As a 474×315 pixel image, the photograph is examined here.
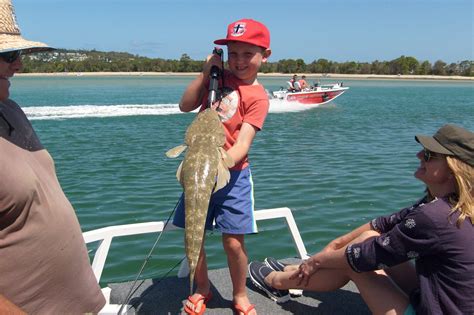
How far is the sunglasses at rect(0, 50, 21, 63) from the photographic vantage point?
2.12m

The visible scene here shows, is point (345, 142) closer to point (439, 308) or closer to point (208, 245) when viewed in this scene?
point (208, 245)

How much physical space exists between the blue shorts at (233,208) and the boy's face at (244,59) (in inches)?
28.1

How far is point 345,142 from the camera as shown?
17.9m

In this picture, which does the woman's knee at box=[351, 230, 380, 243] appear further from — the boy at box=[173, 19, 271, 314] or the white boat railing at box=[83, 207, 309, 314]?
the white boat railing at box=[83, 207, 309, 314]

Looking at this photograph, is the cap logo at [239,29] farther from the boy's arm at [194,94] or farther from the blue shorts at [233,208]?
the blue shorts at [233,208]

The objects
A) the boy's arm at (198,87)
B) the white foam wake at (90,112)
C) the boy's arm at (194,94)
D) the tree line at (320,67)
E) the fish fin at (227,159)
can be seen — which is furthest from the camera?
the tree line at (320,67)

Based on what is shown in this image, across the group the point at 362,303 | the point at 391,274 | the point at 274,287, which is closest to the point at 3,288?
the point at 274,287

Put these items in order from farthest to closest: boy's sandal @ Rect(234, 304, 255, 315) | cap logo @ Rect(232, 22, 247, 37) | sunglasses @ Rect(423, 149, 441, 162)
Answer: boy's sandal @ Rect(234, 304, 255, 315), cap logo @ Rect(232, 22, 247, 37), sunglasses @ Rect(423, 149, 441, 162)

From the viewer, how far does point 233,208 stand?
11.0 feet

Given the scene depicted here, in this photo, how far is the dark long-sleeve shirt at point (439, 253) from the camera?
2.70m

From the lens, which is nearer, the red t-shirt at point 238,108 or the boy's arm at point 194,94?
the red t-shirt at point 238,108

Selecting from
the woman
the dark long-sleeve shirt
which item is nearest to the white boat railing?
the woman

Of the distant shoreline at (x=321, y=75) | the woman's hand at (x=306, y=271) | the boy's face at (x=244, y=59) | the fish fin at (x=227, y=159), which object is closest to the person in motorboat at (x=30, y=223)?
the fish fin at (x=227, y=159)

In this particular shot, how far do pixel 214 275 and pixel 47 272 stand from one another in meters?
2.38
